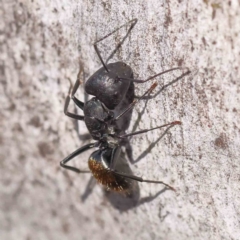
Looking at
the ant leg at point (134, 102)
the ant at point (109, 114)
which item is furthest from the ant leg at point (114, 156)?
the ant leg at point (134, 102)

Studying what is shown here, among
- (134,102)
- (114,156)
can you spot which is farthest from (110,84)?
(114,156)

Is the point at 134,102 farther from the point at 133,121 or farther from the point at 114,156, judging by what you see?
the point at 114,156

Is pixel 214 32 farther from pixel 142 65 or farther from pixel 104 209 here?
pixel 104 209

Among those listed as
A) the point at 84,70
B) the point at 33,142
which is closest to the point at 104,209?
the point at 33,142

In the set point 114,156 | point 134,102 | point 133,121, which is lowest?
point 114,156

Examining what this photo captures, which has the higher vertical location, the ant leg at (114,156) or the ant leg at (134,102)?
the ant leg at (134,102)

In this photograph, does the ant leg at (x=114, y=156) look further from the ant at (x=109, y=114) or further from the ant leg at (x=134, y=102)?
the ant leg at (x=134, y=102)

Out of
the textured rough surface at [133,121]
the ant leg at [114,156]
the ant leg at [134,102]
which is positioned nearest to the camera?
the textured rough surface at [133,121]
